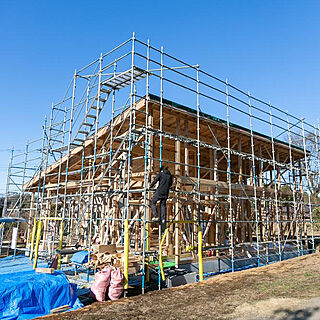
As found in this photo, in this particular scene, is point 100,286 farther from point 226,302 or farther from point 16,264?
point 16,264

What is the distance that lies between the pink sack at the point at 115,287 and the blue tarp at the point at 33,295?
80cm

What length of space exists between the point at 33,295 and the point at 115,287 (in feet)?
6.10

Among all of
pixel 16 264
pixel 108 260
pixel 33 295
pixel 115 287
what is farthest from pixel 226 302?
pixel 16 264

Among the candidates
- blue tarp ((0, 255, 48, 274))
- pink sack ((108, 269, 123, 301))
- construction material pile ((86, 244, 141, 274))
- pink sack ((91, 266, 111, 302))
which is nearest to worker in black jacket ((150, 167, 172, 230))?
construction material pile ((86, 244, 141, 274))

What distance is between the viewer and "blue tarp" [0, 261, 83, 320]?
19.1 ft

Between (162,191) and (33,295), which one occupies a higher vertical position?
(162,191)

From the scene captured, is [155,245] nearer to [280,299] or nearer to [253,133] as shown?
[280,299]

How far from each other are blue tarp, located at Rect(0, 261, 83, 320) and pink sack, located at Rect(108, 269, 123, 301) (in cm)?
80

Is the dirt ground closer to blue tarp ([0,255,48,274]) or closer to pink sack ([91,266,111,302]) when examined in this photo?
pink sack ([91,266,111,302])

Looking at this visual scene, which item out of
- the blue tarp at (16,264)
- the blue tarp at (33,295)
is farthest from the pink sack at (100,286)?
the blue tarp at (16,264)

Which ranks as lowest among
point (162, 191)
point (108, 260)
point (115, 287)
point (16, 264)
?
point (16, 264)

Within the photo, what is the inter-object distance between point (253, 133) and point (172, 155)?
4.11 meters

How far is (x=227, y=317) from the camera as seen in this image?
18.8 ft

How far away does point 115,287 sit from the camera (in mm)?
7133
